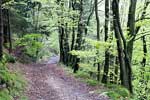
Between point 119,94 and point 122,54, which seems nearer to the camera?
point 119,94

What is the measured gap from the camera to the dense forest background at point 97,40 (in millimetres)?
15352

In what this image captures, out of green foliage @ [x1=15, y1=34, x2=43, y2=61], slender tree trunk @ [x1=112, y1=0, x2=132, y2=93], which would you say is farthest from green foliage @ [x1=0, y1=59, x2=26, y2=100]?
green foliage @ [x1=15, y1=34, x2=43, y2=61]

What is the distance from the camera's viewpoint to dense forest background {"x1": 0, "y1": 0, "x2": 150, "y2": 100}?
50.4 ft

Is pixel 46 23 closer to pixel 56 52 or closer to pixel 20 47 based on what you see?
pixel 20 47

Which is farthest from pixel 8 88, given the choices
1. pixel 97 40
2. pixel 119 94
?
pixel 97 40

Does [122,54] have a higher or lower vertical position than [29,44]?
higher

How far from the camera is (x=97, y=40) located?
1998 cm

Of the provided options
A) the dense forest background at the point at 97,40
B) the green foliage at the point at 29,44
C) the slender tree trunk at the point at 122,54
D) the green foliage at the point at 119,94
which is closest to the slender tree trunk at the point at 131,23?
the dense forest background at the point at 97,40

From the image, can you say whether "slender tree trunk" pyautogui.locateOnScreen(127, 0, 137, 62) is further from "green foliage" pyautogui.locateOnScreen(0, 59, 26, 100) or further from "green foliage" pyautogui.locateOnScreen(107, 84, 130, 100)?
"green foliage" pyautogui.locateOnScreen(0, 59, 26, 100)

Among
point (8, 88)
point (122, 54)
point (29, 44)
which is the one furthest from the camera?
point (29, 44)

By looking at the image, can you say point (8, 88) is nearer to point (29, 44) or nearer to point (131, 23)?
point (131, 23)

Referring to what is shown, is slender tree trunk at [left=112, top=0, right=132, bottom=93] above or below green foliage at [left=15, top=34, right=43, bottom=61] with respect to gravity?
above

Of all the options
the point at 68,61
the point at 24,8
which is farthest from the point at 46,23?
the point at 68,61

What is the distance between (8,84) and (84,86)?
6013 mm
